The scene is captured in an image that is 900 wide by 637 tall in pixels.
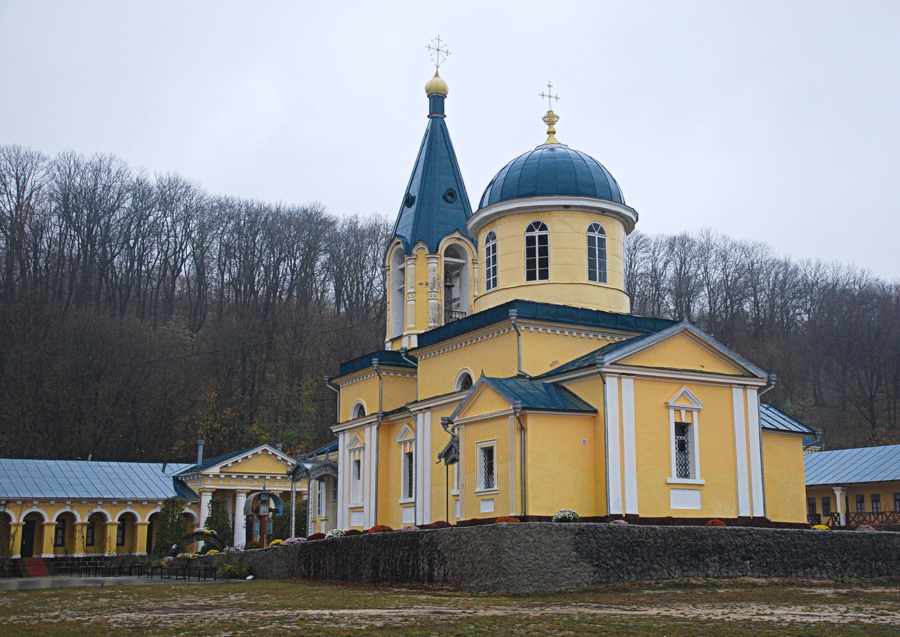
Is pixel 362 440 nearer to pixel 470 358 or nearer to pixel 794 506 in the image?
pixel 470 358

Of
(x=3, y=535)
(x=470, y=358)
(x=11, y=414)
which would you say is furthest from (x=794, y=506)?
(x=11, y=414)

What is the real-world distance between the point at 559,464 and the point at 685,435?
10.5ft

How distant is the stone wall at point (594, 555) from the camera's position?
14.9m

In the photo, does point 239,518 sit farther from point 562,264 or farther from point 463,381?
point 562,264

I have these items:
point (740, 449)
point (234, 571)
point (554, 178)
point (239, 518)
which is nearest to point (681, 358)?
point (740, 449)

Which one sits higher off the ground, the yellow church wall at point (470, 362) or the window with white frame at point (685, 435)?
the yellow church wall at point (470, 362)

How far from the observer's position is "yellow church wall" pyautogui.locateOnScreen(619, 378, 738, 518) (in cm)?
2030

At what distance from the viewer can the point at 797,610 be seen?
40.7ft

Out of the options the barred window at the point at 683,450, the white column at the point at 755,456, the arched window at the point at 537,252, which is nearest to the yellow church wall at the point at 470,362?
the arched window at the point at 537,252

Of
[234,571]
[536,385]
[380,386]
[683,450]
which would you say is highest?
[380,386]

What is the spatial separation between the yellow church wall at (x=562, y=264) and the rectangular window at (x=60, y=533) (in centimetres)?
2113

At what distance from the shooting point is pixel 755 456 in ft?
70.8

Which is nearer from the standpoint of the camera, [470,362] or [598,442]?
[598,442]

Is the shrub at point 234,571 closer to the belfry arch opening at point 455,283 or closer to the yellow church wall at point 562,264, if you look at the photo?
the yellow church wall at point 562,264
